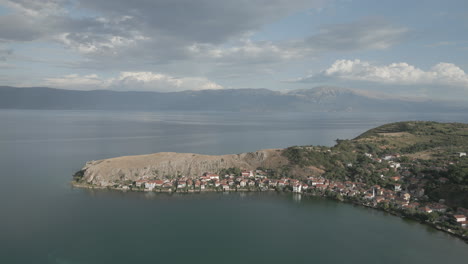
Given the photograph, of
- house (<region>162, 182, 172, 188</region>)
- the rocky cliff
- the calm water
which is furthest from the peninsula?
the calm water

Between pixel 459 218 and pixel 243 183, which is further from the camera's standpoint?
pixel 243 183

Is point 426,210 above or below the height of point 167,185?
above

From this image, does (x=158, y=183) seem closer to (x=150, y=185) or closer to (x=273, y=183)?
(x=150, y=185)

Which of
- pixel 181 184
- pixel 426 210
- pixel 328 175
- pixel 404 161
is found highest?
pixel 404 161

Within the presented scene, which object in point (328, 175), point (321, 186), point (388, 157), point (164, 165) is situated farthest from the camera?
point (388, 157)

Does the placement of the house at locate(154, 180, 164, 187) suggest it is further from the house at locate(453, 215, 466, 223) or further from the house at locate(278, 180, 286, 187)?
the house at locate(453, 215, 466, 223)

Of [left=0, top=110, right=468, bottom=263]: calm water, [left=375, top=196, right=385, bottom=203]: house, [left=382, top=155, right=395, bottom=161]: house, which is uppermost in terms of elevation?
[left=382, top=155, right=395, bottom=161]: house

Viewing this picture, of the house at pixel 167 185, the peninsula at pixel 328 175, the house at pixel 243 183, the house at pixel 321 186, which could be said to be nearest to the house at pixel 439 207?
the peninsula at pixel 328 175

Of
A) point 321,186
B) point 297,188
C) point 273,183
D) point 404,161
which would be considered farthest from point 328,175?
point 404,161

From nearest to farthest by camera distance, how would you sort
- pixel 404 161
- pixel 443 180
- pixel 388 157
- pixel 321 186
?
pixel 443 180, pixel 321 186, pixel 404 161, pixel 388 157
